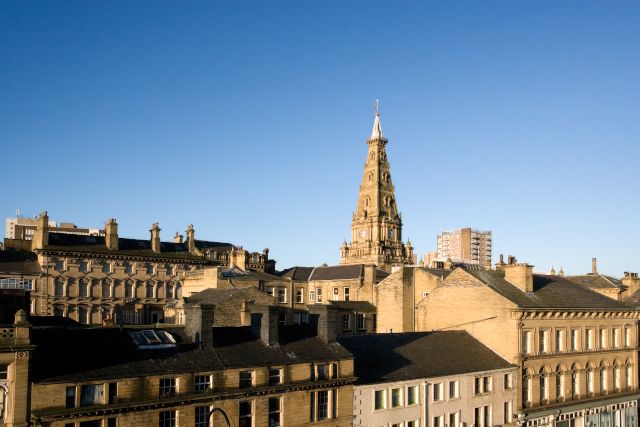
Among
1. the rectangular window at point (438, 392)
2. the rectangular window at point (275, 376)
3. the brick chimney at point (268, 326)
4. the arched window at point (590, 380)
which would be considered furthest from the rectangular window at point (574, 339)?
the rectangular window at point (275, 376)

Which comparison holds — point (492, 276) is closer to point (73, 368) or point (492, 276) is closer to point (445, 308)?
point (445, 308)

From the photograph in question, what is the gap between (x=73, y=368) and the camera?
3078 cm

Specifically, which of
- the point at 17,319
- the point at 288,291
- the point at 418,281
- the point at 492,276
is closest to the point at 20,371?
the point at 17,319

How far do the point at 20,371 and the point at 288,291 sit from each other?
212 feet

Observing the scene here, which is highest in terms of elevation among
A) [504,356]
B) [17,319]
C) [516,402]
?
[17,319]

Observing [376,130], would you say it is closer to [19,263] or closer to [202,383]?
[19,263]

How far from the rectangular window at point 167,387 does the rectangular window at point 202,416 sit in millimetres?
1532

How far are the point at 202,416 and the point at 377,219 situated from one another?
10700 cm

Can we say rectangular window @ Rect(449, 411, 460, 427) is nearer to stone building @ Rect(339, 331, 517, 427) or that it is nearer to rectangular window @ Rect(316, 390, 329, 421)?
A: stone building @ Rect(339, 331, 517, 427)

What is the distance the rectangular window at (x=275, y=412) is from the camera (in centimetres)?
A: 3631

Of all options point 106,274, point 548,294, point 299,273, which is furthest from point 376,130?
point 548,294

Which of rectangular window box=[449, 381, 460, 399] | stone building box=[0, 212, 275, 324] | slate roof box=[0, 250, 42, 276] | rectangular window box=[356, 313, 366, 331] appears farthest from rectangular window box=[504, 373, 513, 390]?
slate roof box=[0, 250, 42, 276]

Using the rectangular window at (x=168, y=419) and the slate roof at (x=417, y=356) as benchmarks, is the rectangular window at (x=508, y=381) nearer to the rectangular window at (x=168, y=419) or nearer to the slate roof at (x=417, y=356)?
the slate roof at (x=417, y=356)

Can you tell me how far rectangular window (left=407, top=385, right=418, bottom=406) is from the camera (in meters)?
42.8
